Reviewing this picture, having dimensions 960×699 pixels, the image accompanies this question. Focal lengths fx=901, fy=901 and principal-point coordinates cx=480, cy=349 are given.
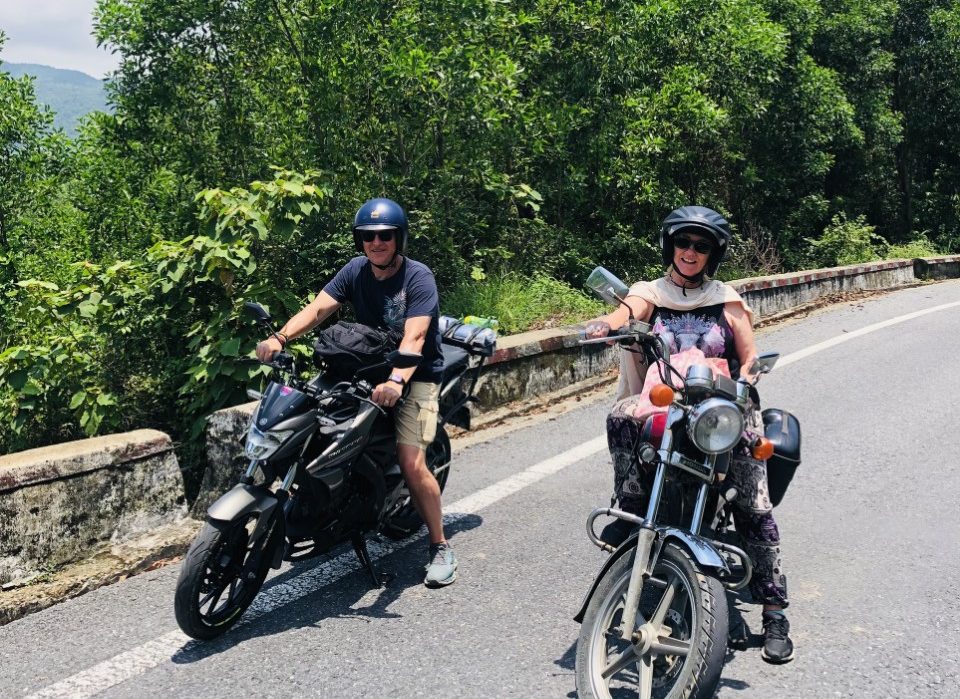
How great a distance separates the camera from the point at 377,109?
414 inches

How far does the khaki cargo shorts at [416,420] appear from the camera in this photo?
457cm

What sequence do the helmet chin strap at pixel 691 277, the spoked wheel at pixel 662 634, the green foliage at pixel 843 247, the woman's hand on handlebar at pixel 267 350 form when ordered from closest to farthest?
1. the spoked wheel at pixel 662 634
2. the helmet chin strap at pixel 691 277
3. the woman's hand on handlebar at pixel 267 350
4. the green foliage at pixel 843 247

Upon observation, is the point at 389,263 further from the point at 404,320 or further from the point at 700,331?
the point at 700,331

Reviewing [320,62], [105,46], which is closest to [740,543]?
[320,62]

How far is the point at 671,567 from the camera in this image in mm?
3123

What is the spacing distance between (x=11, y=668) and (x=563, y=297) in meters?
9.01

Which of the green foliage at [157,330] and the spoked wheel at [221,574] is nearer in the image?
the spoked wheel at [221,574]

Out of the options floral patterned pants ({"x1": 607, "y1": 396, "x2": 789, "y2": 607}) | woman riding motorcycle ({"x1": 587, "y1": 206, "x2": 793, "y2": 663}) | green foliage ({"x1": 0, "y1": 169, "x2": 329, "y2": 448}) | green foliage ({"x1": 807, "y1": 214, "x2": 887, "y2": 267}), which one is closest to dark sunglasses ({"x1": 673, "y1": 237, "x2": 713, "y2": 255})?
woman riding motorcycle ({"x1": 587, "y1": 206, "x2": 793, "y2": 663})

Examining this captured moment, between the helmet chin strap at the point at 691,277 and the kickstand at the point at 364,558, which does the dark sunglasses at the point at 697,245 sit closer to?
the helmet chin strap at the point at 691,277

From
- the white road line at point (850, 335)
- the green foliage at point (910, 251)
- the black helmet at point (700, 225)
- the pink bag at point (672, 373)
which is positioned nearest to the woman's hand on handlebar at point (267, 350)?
the pink bag at point (672, 373)

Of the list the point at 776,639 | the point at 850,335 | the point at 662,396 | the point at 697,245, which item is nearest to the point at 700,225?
the point at 697,245

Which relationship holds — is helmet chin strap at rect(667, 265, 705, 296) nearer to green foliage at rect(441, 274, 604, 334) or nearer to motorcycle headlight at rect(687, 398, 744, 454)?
motorcycle headlight at rect(687, 398, 744, 454)

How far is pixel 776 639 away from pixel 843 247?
20.7m

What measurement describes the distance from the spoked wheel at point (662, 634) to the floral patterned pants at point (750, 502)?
59 cm
